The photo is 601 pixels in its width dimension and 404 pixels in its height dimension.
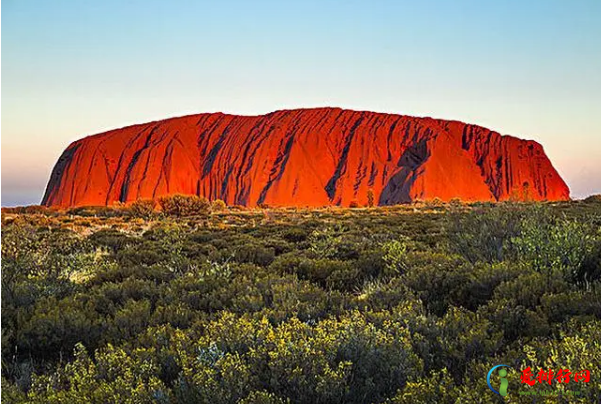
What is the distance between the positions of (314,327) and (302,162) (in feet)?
260

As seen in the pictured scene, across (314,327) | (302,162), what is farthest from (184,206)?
(302,162)

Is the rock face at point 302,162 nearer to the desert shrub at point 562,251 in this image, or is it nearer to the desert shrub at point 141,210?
the desert shrub at point 141,210

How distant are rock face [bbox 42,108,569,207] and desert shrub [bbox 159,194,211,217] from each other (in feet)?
142

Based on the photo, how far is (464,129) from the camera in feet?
320

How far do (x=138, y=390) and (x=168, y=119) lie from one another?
3986 inches

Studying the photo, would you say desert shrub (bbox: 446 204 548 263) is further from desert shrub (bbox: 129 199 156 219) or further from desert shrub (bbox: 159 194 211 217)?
desert shrub (bbox: 159 194 211 217)

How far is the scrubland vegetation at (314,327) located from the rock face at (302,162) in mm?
69327

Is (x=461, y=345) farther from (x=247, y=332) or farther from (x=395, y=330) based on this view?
(x=247, y=332)

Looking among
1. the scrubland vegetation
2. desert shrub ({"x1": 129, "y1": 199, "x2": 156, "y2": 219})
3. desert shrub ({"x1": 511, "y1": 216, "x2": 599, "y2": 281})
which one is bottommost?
desert shrub ({"x1": 129, "y1": 199, "x2": 156, "y2": 219})

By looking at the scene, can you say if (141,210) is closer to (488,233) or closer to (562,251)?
(488,233)

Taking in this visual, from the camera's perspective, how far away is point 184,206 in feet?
106

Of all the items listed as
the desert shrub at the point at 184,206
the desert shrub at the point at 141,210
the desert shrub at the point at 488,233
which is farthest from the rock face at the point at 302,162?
the desert shrub at the point at 488,233

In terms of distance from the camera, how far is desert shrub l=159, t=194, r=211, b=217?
32281 millimetres

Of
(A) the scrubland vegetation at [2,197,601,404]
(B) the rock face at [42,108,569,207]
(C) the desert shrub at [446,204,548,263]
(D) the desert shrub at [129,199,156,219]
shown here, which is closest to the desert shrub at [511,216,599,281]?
(A) the scrubland vegetation at [2,197,601,404]
